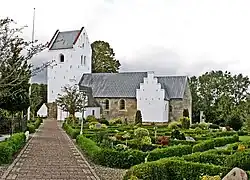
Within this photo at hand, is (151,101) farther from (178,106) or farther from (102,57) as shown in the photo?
(102,57)

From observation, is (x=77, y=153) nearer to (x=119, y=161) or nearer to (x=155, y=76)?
(x=119, y=161)

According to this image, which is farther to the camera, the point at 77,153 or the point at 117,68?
the point at 117,68

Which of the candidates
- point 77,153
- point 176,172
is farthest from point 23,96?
point 176,172

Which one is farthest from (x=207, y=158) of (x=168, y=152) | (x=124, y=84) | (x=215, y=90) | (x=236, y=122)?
(x=215, y=90)

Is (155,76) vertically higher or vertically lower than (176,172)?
higher

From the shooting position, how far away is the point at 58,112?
164 feet

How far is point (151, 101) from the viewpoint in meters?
45.7

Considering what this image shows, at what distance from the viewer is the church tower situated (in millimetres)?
50062

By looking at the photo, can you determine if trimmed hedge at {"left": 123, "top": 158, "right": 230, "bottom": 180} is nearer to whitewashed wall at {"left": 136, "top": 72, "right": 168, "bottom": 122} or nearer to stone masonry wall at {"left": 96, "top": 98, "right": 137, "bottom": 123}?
whitewashed wall at {"left": 136, "top": 72, "right": 168, "bottom": 122}

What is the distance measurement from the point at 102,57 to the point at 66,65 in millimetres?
10828

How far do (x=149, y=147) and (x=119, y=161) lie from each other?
126 inches

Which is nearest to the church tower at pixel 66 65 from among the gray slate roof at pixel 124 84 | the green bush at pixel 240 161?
the gray slate roof at pixel 124 84

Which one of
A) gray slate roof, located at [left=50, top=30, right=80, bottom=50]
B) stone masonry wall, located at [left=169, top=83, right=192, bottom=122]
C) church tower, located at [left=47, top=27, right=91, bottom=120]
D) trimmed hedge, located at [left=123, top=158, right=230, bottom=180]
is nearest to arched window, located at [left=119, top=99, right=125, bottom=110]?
stone masonry wall, located at [left=169, top=83, right=192, bottom=122]

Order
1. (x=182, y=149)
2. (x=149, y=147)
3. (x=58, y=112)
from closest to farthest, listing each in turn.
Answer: (x=182, y=149) → (x=149, y=147) → (x=58, y=112)
